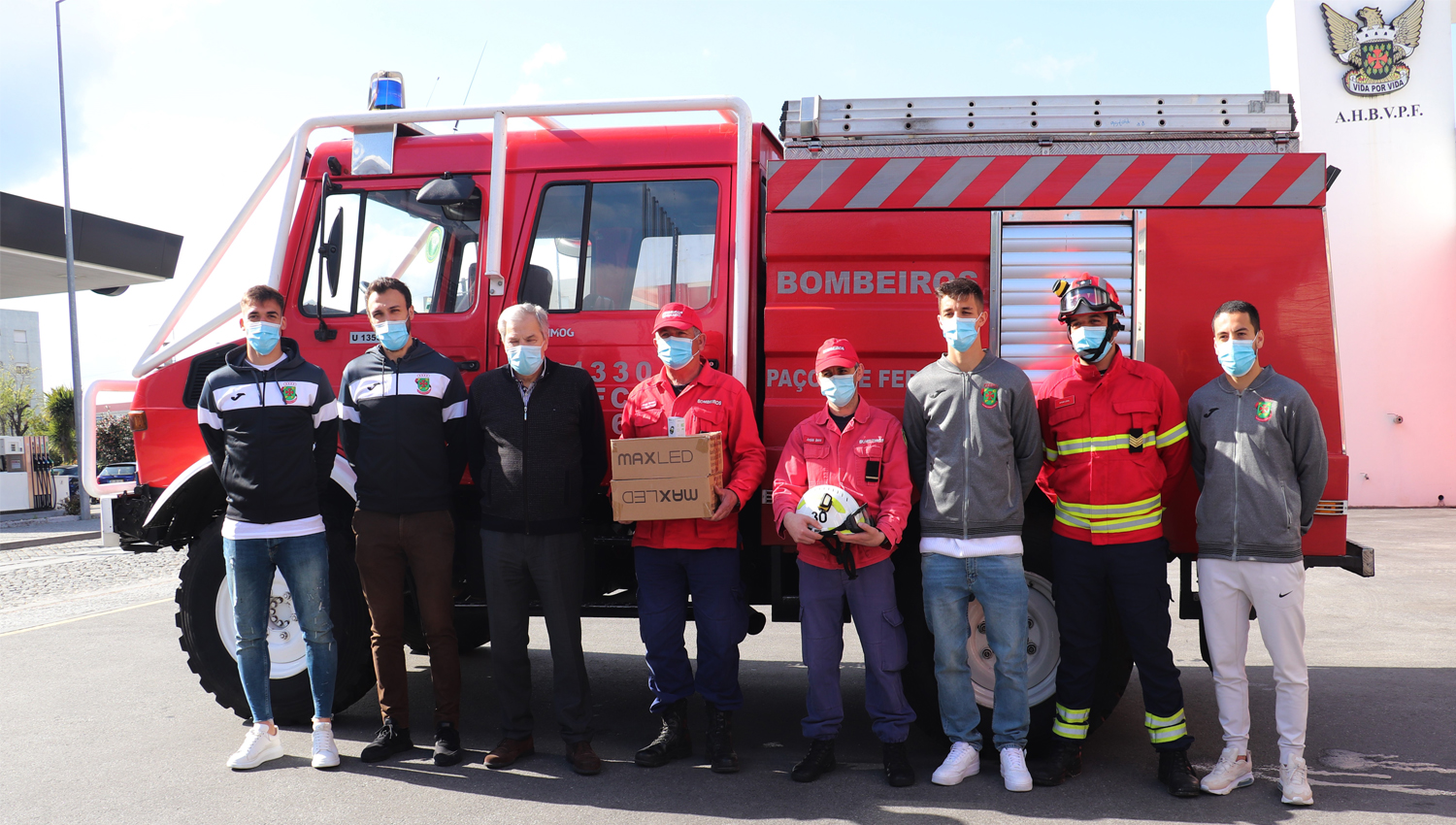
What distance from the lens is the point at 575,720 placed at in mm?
4270

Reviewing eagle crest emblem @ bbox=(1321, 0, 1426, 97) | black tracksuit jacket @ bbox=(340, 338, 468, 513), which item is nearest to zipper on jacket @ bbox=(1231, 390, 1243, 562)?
black tracksuit jacket @ bbox=(340, 338, 468, 513)

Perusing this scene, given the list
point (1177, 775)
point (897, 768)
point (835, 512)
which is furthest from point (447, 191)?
point (1177, 775)

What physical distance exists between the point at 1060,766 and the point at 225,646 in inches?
162

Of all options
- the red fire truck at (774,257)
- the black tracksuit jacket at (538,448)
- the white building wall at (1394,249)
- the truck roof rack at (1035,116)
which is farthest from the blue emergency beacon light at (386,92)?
the white building wall at (1394,249)

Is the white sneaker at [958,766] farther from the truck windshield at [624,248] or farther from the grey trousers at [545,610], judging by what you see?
the truck windshield at [624,248]

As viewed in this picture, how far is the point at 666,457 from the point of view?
405 centimetres

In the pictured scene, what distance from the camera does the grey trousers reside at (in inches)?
168

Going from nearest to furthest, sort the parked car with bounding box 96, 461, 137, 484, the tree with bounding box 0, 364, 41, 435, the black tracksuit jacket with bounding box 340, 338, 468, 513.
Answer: the black tracksuit jacket with bounding box 340, 338, 468, 513
the parked car with bounding box 96, 461, 137, 484
the tree with bounding box 0, 364, 41, 435

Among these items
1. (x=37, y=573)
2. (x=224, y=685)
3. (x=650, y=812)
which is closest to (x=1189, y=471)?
(x=650, y=812)

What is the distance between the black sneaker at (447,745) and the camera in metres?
4.33

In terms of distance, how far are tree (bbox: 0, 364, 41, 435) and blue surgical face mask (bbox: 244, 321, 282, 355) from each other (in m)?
28.9

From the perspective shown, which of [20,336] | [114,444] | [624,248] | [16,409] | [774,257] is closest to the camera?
[774,257]

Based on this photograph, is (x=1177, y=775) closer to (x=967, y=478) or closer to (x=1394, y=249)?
(x=967, y=478)

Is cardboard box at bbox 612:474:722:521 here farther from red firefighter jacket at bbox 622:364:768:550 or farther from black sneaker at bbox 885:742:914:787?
black sneaker at bbox 885:742:914:787
